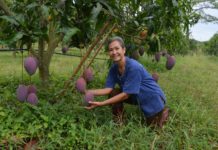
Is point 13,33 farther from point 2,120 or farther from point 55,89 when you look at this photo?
point 55,89

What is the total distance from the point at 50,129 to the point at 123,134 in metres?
0.45

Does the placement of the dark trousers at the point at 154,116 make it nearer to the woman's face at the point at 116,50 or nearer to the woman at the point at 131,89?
the woman at the point at 131,89

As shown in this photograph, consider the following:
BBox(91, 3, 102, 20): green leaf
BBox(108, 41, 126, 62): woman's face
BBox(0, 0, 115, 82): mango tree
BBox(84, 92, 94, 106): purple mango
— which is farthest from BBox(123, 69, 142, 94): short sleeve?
BBox(91, 3, 102, 20): green leaf

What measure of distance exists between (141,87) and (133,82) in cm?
13

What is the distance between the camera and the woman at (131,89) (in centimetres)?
223

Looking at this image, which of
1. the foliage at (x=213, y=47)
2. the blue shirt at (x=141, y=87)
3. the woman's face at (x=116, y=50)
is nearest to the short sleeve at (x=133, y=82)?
the blue shirt at (x=141, y=87)

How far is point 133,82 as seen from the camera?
224cm

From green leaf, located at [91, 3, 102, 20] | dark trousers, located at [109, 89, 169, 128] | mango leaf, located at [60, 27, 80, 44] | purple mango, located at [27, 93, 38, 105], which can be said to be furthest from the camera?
dark trousers, located at [109, 89, 169, 128]

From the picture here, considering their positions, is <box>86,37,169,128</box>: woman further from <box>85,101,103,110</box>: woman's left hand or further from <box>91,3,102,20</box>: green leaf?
<box>91,3,102,20</box>: green leaf

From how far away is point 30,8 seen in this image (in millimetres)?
1822

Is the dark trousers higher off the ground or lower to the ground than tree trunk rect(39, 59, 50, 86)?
lower

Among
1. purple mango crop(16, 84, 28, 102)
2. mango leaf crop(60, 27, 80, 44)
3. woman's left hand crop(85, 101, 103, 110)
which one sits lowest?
woman's left hand crop(85, 101, 103, 110)

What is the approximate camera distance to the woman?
87.9 inches

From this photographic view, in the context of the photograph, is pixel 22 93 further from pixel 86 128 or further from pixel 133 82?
pixel 133 82
